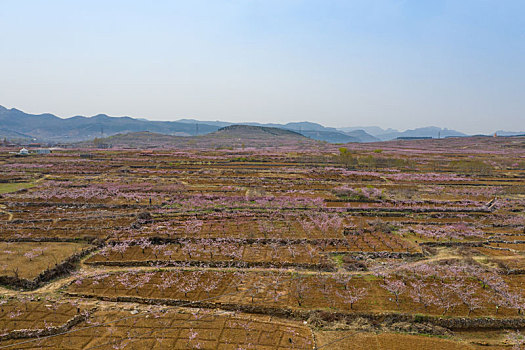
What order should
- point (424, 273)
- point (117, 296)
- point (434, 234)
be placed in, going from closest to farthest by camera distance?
1. point (117, 296)
2. point (424, 273)
3. point (434, 234)

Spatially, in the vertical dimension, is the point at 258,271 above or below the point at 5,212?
below

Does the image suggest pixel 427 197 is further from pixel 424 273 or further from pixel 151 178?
pixel 151 178

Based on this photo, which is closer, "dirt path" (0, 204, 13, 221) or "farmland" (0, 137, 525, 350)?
"farmland" (0, 137, 525, 350)

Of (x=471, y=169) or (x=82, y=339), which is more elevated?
(x=471, y=169)

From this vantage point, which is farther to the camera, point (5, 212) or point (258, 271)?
point (5, 212)

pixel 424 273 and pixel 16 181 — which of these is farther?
pixel 16 181

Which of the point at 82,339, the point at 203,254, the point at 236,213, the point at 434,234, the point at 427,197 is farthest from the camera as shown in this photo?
the point at 427,197

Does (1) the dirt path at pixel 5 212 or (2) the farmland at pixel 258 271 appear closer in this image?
(2) the farmland at pixel 258 271

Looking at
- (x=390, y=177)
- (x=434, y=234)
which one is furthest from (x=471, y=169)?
(x=434, y=234)
